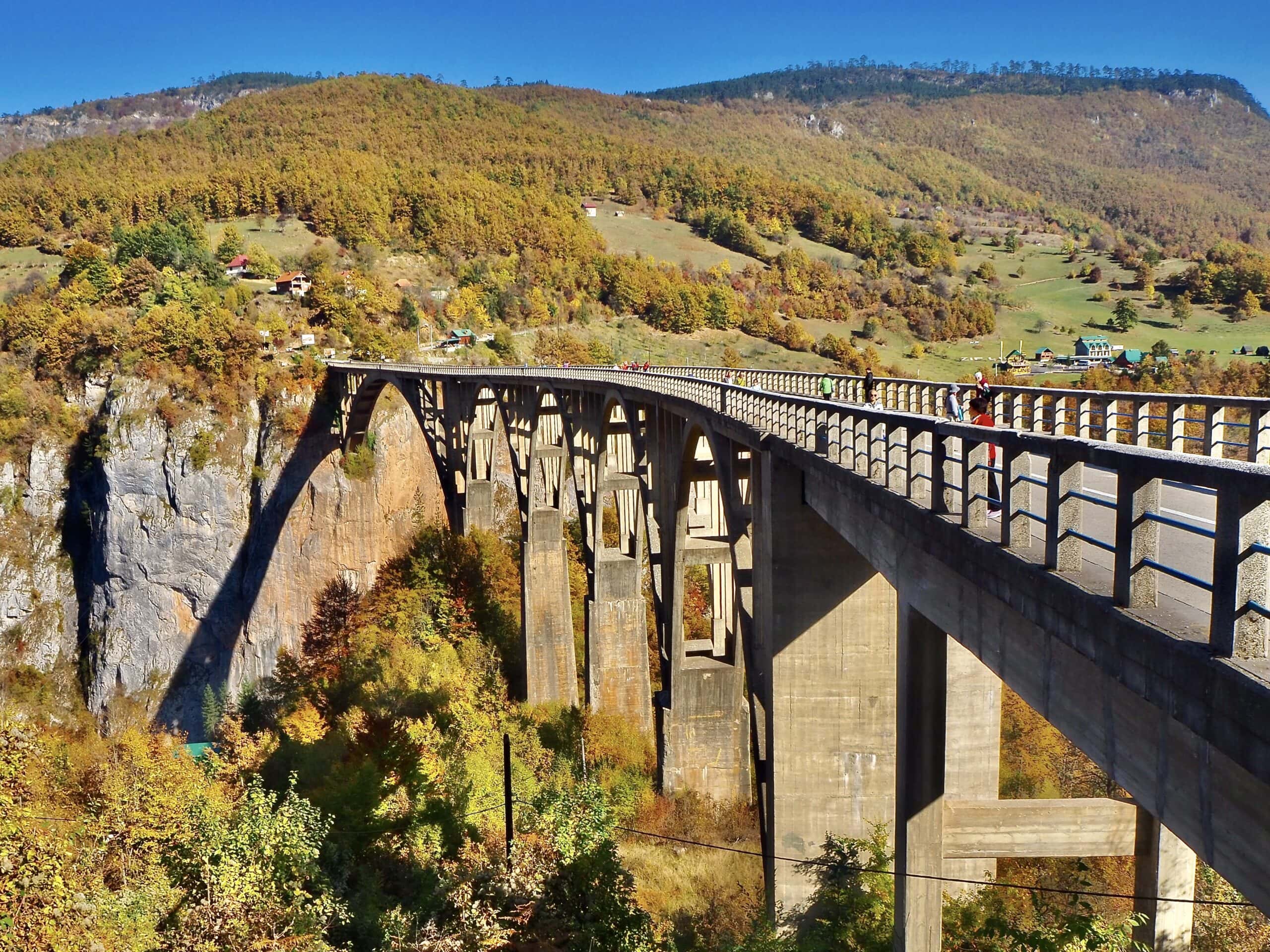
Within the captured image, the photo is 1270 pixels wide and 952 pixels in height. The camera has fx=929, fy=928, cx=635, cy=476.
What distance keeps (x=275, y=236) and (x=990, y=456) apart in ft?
351

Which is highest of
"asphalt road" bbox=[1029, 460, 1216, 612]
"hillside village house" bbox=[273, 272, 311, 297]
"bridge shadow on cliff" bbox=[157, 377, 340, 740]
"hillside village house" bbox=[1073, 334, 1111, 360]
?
"hillside village house" bbox=[273, 272, 311, 297]

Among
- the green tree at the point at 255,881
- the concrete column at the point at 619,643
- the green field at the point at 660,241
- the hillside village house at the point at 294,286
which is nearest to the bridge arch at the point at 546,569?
the concrete column at the point at 619,643

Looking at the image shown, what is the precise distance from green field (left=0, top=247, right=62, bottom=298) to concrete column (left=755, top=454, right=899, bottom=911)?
8976 centimetres

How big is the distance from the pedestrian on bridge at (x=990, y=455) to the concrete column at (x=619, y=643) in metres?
16.4

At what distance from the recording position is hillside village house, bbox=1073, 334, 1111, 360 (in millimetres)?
61375

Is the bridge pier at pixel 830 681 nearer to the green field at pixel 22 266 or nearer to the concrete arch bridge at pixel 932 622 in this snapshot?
the concrete arch bridge at pixel 932 622

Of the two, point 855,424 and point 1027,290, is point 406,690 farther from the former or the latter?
point 1027,290

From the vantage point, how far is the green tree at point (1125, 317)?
259 ft

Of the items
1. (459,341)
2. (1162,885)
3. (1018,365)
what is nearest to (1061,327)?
(1018,365)

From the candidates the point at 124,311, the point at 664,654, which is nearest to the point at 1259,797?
the point at 664,654

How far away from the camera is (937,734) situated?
365 inches

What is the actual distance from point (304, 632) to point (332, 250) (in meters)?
58.0

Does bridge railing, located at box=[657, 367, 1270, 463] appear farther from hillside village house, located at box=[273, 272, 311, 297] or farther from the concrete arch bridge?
hillside village house, located at box=[273, 272, 311, 297]

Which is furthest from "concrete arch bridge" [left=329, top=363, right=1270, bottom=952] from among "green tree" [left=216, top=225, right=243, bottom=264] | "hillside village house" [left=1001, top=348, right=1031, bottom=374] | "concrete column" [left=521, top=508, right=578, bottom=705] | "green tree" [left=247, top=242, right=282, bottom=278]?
"green tree" [left=216, top=225, right=243, bottom=264]
